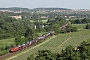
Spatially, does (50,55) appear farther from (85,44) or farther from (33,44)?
(33,44)

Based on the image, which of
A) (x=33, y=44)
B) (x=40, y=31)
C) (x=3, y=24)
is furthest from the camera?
(x=3, y=24)

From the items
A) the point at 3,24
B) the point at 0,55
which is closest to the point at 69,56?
the point at 0,55

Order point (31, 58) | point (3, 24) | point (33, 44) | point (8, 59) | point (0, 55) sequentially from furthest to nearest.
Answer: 1. point (3, 24)
2. point (33, 44)
3. point (0, 55)
4. point (8, 59)
5. point (31, 58)

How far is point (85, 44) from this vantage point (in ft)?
95.3

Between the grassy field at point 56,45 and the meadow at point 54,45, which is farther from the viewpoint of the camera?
the grassy field at point 56,45

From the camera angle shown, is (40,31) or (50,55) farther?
(40,31)

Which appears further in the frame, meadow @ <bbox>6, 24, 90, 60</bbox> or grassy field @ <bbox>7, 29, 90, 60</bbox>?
grassy field @ <bbox>7, 29, 90, 60</bbox>

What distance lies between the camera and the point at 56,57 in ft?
85.2

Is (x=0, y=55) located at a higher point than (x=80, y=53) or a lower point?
lower

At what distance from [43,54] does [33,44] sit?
2427 centimetres

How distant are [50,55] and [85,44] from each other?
5687 millimetres

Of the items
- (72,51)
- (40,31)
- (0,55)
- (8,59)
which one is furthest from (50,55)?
(40,31)

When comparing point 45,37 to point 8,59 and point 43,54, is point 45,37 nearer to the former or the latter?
point 8,59

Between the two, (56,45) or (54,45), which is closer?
(56,45)
